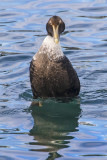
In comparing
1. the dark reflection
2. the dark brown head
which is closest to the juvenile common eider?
the dark brown head

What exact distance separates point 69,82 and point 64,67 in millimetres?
246

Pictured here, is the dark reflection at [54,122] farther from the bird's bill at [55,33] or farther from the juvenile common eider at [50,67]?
the bird's bill at [55,33]

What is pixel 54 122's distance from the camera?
28.3ft

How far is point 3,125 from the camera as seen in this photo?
338 inches

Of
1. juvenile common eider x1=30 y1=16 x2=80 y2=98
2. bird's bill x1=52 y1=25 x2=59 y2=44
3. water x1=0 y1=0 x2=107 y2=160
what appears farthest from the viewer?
juvenile common eider x1=30 y1=16 x2=80 y2=98

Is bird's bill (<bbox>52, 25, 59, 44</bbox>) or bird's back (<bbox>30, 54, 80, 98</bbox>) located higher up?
bird's bill (<bbox>52, 25, 59, 44</bbox>)

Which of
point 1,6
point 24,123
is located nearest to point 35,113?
point 24,123

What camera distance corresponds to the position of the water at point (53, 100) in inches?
307

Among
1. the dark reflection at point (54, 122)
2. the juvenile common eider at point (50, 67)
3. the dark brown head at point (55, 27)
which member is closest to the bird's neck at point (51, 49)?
the juvenile common eider at point (50, 67)

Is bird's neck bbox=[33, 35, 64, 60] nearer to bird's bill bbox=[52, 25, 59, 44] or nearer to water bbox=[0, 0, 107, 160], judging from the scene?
bird's bill bbox=[52, 25, 59, 44]

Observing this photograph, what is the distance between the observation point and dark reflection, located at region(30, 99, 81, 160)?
309 inches

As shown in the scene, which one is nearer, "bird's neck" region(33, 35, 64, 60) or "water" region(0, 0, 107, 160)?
"water" region(0, 0, 107, 160)

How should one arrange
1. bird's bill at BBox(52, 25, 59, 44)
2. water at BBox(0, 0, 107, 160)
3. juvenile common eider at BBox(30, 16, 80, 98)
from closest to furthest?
water at BBox(0, 0, 107, 160) → bird's bill at BBox(52, 25, 59, 44) → juvenile common eider at BBox(30, 16, 80, 98)

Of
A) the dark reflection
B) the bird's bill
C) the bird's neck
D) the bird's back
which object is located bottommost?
the dark reflection
